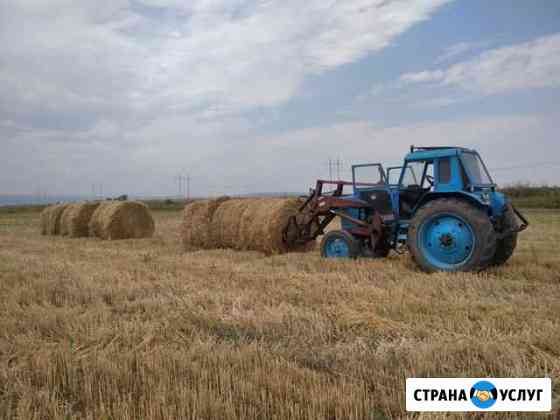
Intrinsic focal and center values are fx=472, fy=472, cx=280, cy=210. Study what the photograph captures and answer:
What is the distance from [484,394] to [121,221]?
44.2ft

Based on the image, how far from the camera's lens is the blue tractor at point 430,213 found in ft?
23.2

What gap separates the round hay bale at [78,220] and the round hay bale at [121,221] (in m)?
0.57

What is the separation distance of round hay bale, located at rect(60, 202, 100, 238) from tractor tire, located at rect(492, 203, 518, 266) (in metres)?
13.3

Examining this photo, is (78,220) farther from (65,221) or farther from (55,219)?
(55,219)

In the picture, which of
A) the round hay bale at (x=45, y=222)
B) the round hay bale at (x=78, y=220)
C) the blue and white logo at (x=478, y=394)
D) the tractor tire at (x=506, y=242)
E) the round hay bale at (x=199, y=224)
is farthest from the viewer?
the round hay bale at (x=45, y=222)

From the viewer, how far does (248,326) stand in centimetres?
437

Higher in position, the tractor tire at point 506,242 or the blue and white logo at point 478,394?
the tractor tire at point 506,242

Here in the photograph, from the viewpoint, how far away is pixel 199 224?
458 inches

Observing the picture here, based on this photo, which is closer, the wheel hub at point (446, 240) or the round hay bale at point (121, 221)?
the wheel hub at point (446, 240)

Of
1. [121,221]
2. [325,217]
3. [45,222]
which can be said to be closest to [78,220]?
[121,221]

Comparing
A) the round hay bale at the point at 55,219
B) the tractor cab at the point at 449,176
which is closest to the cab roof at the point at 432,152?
the tractor cab at the point at 449,176

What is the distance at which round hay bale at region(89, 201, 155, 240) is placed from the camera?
48.2 ft

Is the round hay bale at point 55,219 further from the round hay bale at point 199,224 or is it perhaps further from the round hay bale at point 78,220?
the round hay bale at point 199,224

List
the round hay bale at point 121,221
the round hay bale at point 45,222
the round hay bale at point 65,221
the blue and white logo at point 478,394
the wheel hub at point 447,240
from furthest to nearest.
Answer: the round hay bale at point 45,222 → the round hay bale at point 65,221 → the round hay bale at point 121,221 → the wheel hub at point 447,240 → the blue and white logo at point 478,394
